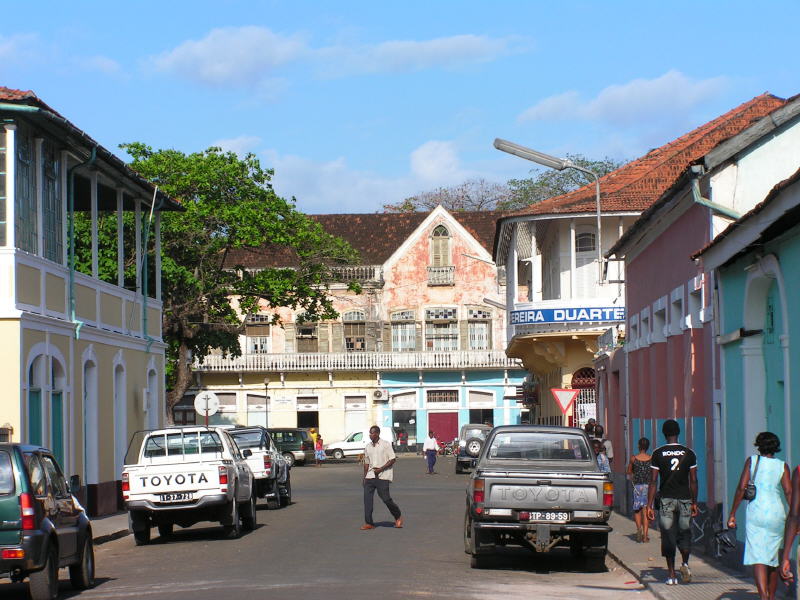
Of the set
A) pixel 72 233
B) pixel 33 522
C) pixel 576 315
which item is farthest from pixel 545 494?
pixel 576 315

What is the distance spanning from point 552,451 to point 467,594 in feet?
14.2

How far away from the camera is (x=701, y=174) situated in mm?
18984

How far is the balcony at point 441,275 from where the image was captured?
73.4m

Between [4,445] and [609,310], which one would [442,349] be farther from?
[4,445]

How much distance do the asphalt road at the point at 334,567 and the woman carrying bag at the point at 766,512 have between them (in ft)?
9.54

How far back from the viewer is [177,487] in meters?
21.5

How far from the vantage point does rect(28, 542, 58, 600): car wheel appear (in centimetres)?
1365

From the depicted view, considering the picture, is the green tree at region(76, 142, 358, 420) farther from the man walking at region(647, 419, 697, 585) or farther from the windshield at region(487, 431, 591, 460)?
the man walking at region(647, 419, 697, 585)

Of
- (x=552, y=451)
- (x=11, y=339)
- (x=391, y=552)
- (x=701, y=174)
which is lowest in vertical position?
(x=391, y=552)

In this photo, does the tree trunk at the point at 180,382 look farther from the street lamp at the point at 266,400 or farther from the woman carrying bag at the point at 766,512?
the woman carrying bag at the point at 766,512

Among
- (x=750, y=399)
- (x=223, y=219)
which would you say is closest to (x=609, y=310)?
(x=223, y=219)

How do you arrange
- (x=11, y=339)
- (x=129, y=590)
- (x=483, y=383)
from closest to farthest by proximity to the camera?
(x=129, y=590)
(x=11, y=339)
(x=483, y=383)

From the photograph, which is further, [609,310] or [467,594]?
[609,310]

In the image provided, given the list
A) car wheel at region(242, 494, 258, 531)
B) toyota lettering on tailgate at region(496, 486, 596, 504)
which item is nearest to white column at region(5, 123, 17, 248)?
car wheel at region(242, 494, 258, 531)
